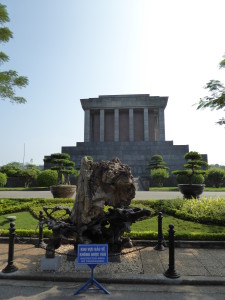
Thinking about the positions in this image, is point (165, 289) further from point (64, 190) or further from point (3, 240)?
point (64, 190)

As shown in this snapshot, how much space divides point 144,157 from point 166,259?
3231 centimetres

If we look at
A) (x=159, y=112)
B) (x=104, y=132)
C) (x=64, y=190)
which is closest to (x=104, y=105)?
(x=104, y=132)

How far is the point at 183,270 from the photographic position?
5.38 metres

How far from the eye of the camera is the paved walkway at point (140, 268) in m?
4.88

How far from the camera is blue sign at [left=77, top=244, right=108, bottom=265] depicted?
4.49 m

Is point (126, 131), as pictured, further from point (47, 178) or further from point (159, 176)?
point (47, 178)

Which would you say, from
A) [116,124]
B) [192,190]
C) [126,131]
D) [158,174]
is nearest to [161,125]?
[126,131]

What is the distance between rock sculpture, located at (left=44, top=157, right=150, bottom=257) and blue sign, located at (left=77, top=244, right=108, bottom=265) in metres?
1.08

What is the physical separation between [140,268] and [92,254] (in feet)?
5.43

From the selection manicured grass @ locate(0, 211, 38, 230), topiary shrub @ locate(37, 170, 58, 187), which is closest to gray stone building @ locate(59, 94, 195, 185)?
topiary shrub @ locate(37, 170, 58, 187)

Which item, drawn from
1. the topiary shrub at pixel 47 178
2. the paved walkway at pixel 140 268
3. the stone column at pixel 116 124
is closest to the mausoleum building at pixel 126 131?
the stone column at pixel 116 124

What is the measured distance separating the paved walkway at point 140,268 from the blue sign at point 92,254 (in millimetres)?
703

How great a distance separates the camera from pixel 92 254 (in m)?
4.54

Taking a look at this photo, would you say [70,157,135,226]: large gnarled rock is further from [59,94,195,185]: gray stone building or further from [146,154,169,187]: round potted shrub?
[59,94,195,185]: gray stone building
